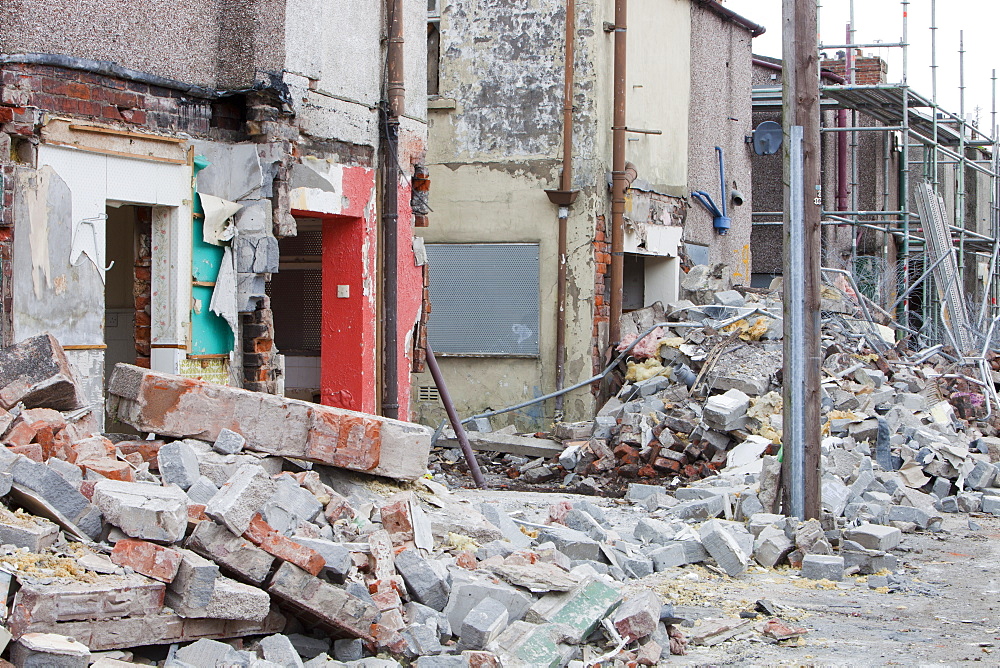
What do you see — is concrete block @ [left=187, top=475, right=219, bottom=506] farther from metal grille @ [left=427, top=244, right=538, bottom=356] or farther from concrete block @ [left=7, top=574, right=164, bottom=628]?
metal grille @ [left=427, top=244, right=538, bottom=356]

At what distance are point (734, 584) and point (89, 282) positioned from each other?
480 centimetres

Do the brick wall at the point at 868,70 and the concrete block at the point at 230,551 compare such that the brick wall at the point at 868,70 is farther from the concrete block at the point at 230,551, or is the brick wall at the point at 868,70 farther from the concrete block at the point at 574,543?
the concrete block at the point at 230,551

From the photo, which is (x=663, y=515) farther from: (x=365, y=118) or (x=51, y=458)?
(x=51, y=458)

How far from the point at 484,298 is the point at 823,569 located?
24.7ft

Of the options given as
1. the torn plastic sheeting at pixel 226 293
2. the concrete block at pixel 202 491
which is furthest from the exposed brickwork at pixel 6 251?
the concrete block at pixel 202 491

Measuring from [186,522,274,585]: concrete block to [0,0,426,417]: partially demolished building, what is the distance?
9.99ft

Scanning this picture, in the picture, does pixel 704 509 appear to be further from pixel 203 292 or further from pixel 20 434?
pixel 20 434

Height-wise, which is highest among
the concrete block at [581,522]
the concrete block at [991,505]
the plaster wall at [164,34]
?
the plaster wall at [164,34]

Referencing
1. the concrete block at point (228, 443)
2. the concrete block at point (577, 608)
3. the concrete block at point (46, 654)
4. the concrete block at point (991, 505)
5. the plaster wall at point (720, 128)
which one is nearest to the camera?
the concrete block at point (46, 654)

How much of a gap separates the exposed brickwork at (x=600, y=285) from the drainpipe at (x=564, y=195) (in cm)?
39

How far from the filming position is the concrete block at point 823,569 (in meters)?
7.51

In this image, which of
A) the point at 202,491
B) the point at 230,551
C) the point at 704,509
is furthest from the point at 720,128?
the point at 230,551

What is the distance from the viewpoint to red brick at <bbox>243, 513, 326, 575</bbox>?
16.0ft

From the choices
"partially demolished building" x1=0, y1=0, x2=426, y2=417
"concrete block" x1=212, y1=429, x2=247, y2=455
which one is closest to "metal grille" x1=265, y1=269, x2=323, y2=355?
"partially demolished building" x1=0, y1=0, x2=426, y2=417
